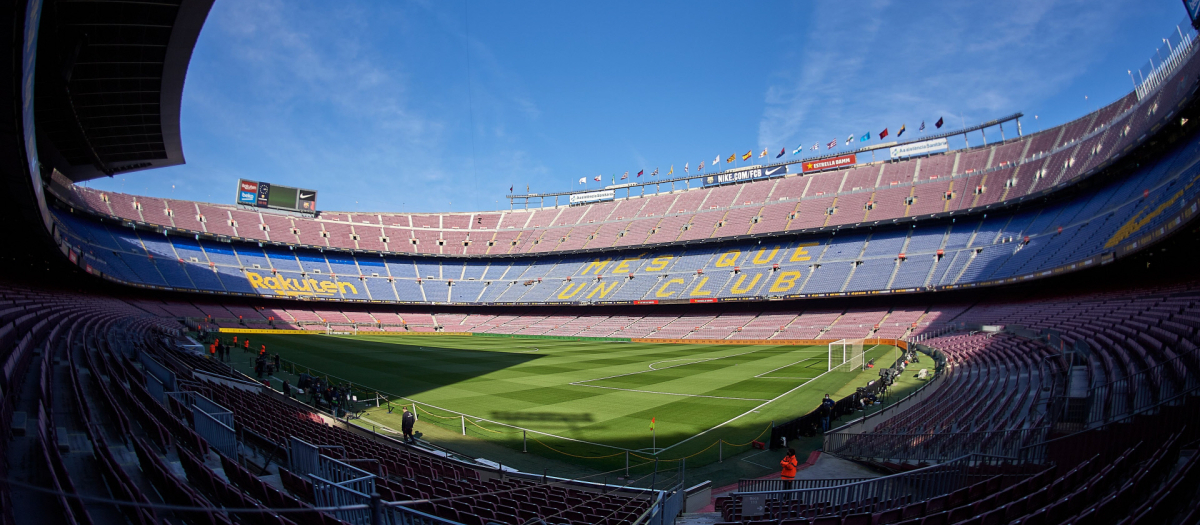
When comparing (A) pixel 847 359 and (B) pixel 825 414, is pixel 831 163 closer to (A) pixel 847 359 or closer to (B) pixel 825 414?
(A) pixel 847 359

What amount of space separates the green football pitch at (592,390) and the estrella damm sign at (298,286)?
821 inches

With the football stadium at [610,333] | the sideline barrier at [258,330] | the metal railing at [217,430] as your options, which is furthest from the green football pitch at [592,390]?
the sideline barrier at [258,330]

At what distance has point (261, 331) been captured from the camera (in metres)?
50.9

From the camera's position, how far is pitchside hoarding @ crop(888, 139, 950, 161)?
58781 mm

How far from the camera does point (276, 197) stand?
2830 inches

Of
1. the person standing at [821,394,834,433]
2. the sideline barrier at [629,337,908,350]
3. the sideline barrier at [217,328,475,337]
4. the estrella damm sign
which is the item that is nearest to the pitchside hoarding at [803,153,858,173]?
the sideline barrier at [629,337,908,350]

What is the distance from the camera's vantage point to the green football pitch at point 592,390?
16.6 meters

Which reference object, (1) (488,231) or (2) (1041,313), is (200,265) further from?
(2) (1041,313)

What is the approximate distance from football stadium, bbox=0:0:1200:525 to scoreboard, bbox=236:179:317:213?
1.17ft

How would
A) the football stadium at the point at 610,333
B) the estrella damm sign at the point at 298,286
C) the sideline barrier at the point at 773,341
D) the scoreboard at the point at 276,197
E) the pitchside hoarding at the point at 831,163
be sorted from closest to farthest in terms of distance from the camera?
1. the football stadium at the point at 610,333
2. the sideline barrier at the point at 773,341
3. the estrella damm sign at the point at 298,286
4. the pitchside hoarding at the point at 831,163
5. the scoreboard at the point at 276,197

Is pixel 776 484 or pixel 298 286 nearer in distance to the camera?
pixel 776 484

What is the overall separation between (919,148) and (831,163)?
9156 millimetres

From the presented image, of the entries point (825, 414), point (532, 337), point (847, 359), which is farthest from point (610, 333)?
point (825, 414)

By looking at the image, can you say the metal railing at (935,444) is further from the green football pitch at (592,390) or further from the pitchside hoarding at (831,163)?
the pitchside hoarding at (831,163)
